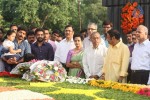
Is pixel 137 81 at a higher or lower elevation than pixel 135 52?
lower

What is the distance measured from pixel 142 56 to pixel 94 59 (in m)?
1.08

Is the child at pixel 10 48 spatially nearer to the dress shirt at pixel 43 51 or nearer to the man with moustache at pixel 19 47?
the man with moustache at pixel 19 47

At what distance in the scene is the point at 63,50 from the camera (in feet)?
30.7

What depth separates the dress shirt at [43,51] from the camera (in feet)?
30.7

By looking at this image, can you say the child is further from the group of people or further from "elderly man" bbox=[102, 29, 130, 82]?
"elderly man" bbox=[102, 29, 130, 82]

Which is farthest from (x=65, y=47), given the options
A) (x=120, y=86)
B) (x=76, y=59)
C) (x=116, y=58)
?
(x=120, y=86)

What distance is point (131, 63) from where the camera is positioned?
7.98 metres

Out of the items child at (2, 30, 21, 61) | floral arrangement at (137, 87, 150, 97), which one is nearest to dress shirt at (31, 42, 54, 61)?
child at (2, 30, 21, 61)

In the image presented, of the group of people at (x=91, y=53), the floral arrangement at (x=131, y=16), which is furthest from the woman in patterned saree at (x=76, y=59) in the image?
the floral arrangement at (x=131, y=16)

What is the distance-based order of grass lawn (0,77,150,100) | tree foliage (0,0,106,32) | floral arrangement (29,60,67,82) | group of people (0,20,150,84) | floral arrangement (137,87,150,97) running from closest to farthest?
grass lawn (0,77,150,100) → floral arrangement (137,87,150,97) → group of people (0,20,150,84) → floral arrangement (29,60,67,82) → tree foliage (0,0,106,32)

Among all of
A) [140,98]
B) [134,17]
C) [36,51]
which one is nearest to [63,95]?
[140,98]

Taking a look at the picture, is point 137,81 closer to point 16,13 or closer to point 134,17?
point 134,17

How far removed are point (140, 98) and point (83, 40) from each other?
3823 mm

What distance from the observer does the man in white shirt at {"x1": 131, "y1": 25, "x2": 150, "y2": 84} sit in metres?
7.64
